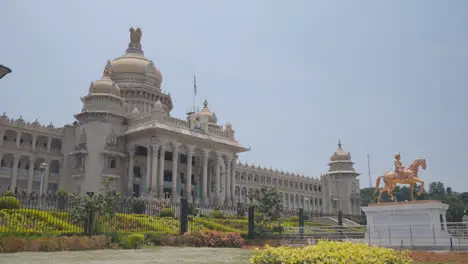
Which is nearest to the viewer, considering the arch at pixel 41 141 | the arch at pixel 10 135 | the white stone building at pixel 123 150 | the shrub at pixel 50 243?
the shrub at pixel 50 243

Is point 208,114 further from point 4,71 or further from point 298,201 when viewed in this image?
point 4,71

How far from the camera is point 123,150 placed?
48.8 m

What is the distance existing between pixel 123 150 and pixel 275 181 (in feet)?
121

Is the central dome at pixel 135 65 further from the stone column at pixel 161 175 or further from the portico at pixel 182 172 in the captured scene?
the stone column at pixel 161 175

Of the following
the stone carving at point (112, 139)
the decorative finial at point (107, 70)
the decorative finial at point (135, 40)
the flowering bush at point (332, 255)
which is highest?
the decorative finial at point (135, 40)

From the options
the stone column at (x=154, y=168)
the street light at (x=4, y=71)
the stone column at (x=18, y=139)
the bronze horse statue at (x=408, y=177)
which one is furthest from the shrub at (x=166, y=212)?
the street light at (x=4, y=71)

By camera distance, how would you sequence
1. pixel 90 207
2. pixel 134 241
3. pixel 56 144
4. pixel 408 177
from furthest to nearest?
pixel 56 144
pixel 408 177
pixel 90 207
pixel 134 241

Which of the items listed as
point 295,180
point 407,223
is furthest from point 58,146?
point 295,180

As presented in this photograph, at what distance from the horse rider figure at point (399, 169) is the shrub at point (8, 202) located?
24.7m

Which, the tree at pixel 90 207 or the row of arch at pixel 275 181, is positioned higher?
the row of arch at pixel 275 181

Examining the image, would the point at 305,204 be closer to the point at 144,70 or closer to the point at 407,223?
the point at 144,70

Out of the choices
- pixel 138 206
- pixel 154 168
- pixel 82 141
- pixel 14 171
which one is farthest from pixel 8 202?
pixel 14 171

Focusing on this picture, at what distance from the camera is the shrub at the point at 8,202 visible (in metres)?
27.0

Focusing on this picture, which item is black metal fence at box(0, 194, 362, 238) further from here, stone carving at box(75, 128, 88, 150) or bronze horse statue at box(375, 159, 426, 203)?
stone carving at box(75, 128, 88, 150)
